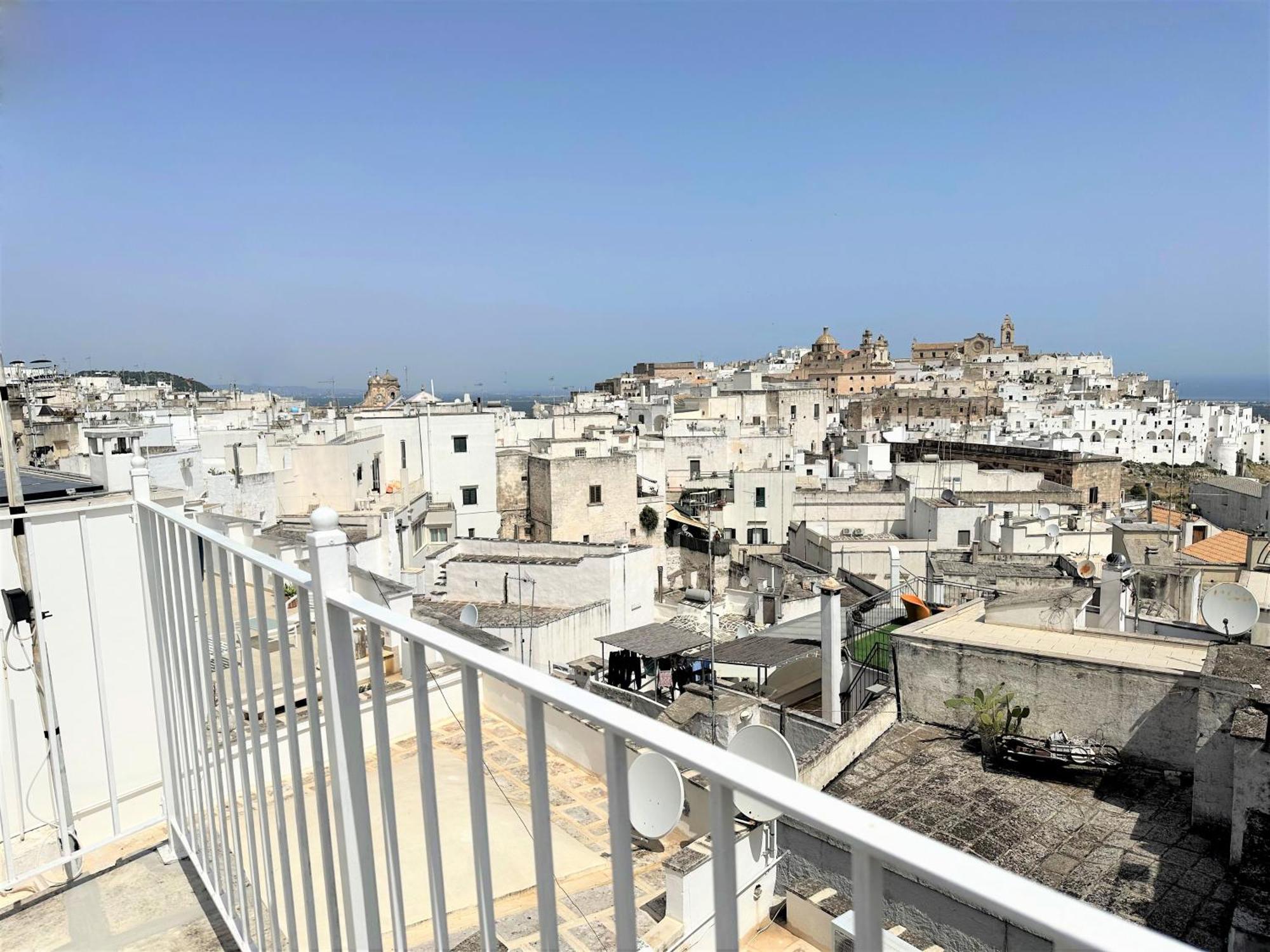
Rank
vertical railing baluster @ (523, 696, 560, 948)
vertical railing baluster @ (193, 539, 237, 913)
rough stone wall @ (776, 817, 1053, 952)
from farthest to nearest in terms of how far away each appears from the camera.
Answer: rough stone wall @ (776, 817, 1053, 952) < vertical railing baluster @ (193, 539, 237, 913) < vertical railing baluster @ (523, 696, 560, 948)

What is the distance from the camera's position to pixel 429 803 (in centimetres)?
149

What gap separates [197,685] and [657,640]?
1086 centimetres

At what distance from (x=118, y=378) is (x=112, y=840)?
242ft

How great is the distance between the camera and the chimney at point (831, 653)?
941 centimetres

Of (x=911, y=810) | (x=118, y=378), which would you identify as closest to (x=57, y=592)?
(x=911, y=810)

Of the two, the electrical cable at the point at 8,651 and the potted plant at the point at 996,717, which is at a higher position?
the electrical cable at the point at 8,651

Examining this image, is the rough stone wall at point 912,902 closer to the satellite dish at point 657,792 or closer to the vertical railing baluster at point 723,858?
the satellite dish at point 657,792

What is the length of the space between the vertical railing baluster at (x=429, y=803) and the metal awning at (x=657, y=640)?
11.1m

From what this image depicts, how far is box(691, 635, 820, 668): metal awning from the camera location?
35.3ft

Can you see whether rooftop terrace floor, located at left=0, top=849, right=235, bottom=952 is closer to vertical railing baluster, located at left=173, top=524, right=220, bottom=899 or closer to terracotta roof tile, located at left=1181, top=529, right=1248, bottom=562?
vertical railing baluster, located at left=173, top=524, right=220, bottom=899

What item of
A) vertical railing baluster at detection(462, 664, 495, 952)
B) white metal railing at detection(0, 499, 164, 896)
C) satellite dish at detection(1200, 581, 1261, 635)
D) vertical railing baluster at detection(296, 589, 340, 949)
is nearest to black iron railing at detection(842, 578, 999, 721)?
satellite dish at detection(1200, 581, 1261, 635)

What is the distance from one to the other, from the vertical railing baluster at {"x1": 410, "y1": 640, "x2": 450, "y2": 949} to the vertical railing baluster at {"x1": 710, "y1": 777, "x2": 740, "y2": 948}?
65cm

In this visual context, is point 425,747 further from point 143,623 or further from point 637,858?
point 637,858

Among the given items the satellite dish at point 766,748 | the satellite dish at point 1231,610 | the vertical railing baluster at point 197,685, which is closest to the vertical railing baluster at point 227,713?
the vertical railing baluster at point 197,685
